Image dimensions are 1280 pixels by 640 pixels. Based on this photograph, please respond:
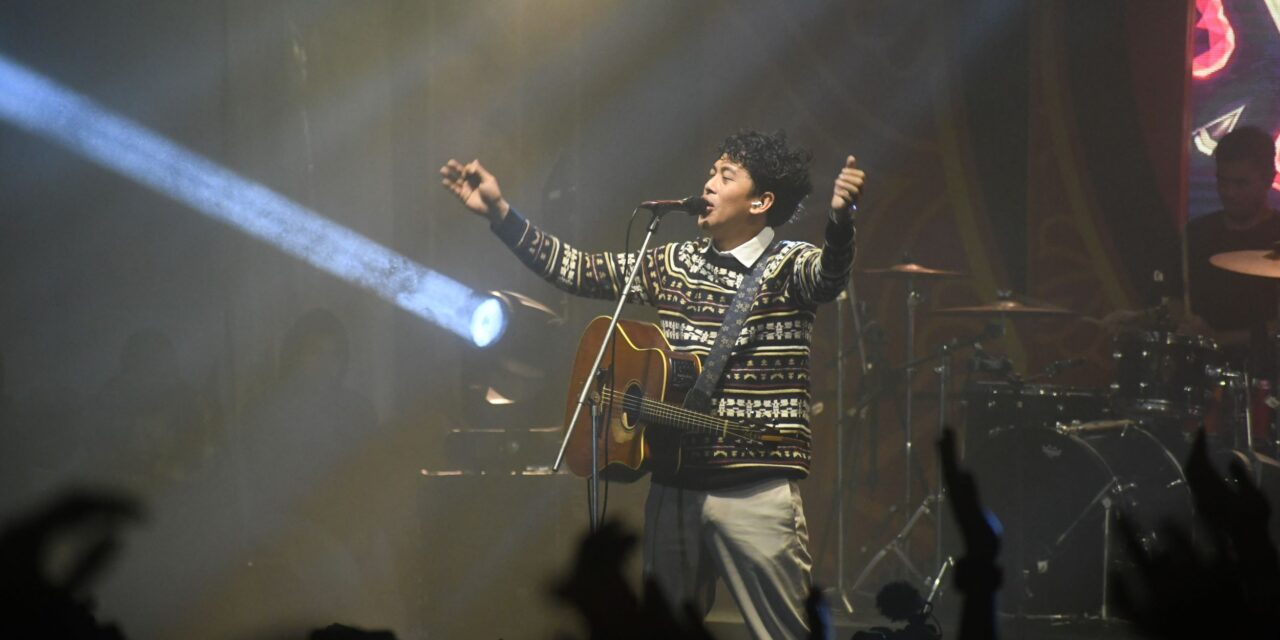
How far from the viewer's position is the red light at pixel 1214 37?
7.68 m

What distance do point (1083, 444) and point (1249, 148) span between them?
179 centimetres

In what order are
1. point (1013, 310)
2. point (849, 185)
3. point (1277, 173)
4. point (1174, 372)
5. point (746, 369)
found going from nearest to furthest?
1. point (849, 185)
2. point (746, 369)
3. point (1174, 372)
4. point (1013, 310)
5. point (1277, 173)

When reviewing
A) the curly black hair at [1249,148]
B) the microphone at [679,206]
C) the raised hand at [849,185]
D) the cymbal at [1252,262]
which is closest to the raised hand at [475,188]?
the microphone at [679,206]

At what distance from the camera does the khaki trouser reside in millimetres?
4137

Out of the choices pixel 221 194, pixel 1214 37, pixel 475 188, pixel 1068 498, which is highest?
pixel 1214 37

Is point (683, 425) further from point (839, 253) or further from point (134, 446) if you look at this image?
point (134, 446)

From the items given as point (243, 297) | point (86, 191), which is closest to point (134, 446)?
point (243, 297)

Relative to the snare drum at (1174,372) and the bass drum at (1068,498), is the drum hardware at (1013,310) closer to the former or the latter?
the snare drum at (1174,372)

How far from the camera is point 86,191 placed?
743 centimetres

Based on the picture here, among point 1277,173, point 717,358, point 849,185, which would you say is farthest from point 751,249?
point 1277,173

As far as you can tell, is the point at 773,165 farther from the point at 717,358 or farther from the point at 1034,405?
the point at 1034,405

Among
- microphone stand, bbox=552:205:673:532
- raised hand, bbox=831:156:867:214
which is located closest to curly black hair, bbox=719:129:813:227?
microphone stand, bbox=552:205:673:532

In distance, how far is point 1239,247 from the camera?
23.0 ft

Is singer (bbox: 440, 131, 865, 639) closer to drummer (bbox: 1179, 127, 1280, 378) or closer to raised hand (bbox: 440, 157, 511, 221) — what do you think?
raised hand (bbox: 440, 157, 511, 221)
